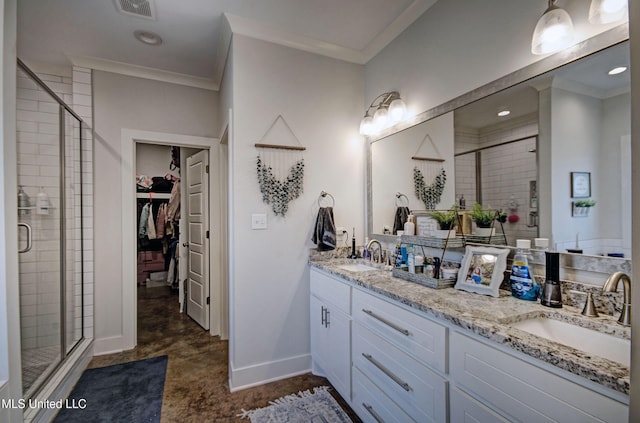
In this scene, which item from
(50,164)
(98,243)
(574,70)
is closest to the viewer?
(574,70)

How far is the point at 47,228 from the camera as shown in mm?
2275

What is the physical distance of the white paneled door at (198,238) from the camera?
316 cm

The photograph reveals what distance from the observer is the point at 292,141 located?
236cm

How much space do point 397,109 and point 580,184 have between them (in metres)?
1.24

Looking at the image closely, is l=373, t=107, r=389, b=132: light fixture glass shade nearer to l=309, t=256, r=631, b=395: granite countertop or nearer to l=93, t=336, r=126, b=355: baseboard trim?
l=309, t=256, r=631, b=395: granite countertop

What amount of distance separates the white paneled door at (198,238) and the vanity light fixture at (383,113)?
1750 mm

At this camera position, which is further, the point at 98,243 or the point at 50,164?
the point at 98,243

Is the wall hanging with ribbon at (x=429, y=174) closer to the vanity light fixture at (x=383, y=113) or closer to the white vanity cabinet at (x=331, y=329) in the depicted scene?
the vanity light fixture at (x=383, y=113)

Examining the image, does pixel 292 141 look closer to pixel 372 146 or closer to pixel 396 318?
pixel 372 146

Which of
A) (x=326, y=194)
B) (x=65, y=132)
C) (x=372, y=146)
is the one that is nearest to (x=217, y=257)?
(x=326, y=194)

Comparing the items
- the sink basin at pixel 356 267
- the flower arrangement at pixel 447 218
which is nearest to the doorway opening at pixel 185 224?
the sink basin at pixel 356 267

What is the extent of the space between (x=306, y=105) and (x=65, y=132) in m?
2.00

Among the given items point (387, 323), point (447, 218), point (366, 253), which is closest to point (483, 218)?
point (447, 218)

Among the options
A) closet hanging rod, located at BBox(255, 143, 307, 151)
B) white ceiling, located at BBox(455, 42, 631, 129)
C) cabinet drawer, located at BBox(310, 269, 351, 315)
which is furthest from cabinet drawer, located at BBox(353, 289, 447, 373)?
closet hanging rod, located at BBox(255, 143, 307, 151)
